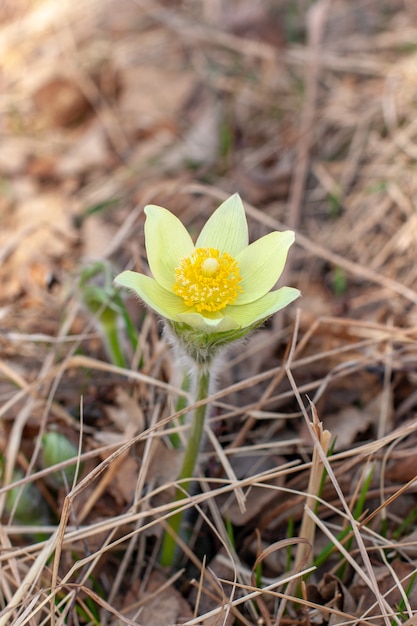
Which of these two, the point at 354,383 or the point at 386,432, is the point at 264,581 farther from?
the point at 354,383

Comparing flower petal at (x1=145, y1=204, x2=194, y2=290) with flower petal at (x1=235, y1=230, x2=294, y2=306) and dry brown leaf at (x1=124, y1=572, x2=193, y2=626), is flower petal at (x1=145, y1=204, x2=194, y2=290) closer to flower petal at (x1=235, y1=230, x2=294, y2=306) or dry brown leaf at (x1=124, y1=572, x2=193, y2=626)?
flower petal at (x1=235, y1=230, x2=294, y2=306)

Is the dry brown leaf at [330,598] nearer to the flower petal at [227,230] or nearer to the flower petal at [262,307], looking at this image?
the flower petal at [262,307]

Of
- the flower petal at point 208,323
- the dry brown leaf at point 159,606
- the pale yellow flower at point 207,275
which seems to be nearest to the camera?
the flower petal at point 208,323

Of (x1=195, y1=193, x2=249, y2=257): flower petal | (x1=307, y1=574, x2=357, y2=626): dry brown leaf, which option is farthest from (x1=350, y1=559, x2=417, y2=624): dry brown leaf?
(x1=195, y1=193, x2=249, y2=257): flower petal

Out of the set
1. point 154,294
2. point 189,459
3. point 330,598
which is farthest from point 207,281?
point 330,598

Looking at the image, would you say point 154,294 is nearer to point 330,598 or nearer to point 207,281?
point 207,281

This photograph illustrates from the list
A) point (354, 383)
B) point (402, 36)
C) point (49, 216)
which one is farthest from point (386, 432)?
point (402, 36)

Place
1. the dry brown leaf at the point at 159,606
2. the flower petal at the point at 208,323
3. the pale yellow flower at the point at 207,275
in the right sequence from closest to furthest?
the flower petal at the point at 208,323, the pale yellow flower at the point at 207,275, the dry brown leaf at the point at 159,606

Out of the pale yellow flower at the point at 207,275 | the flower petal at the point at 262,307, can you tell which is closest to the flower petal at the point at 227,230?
the pale yellow flower at the point at 207,275
